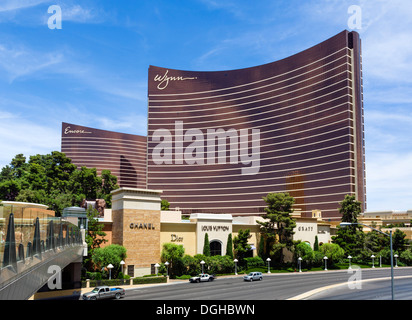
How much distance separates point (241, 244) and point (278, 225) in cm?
955

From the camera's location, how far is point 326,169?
12812cm

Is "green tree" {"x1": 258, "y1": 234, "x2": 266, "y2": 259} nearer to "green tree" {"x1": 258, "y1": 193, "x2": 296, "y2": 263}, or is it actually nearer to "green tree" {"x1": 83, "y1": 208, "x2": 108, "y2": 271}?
"green tree" {"x1": 258, "y1": 193, "x2": 296, "y2": 263}

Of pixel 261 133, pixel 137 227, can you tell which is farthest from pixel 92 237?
pixel 261 133

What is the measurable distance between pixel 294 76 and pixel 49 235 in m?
134

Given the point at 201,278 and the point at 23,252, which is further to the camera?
the point at 201,278

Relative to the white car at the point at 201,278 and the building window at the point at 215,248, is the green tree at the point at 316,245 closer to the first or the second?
the building window at the point at 215,248

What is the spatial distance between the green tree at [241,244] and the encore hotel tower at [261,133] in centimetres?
6402

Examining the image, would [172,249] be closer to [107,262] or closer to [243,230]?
[107,262]

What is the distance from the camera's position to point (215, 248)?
6519cm

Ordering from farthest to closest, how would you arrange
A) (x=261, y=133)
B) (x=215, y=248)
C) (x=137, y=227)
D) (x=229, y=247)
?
(x=261, y=133), (x=215, y=248), (x=229, y=247), (x=137, y=227)

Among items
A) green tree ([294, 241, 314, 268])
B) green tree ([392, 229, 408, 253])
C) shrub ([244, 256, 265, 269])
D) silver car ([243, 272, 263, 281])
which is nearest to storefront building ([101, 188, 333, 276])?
shrub ([244, 256, 265, 269])

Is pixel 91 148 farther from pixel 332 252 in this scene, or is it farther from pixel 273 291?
pixel 273 291

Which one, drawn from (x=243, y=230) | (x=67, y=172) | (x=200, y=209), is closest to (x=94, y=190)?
(x=67, y=172)

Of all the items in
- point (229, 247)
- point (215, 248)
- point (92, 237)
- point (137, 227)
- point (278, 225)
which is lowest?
point (215, 248)
